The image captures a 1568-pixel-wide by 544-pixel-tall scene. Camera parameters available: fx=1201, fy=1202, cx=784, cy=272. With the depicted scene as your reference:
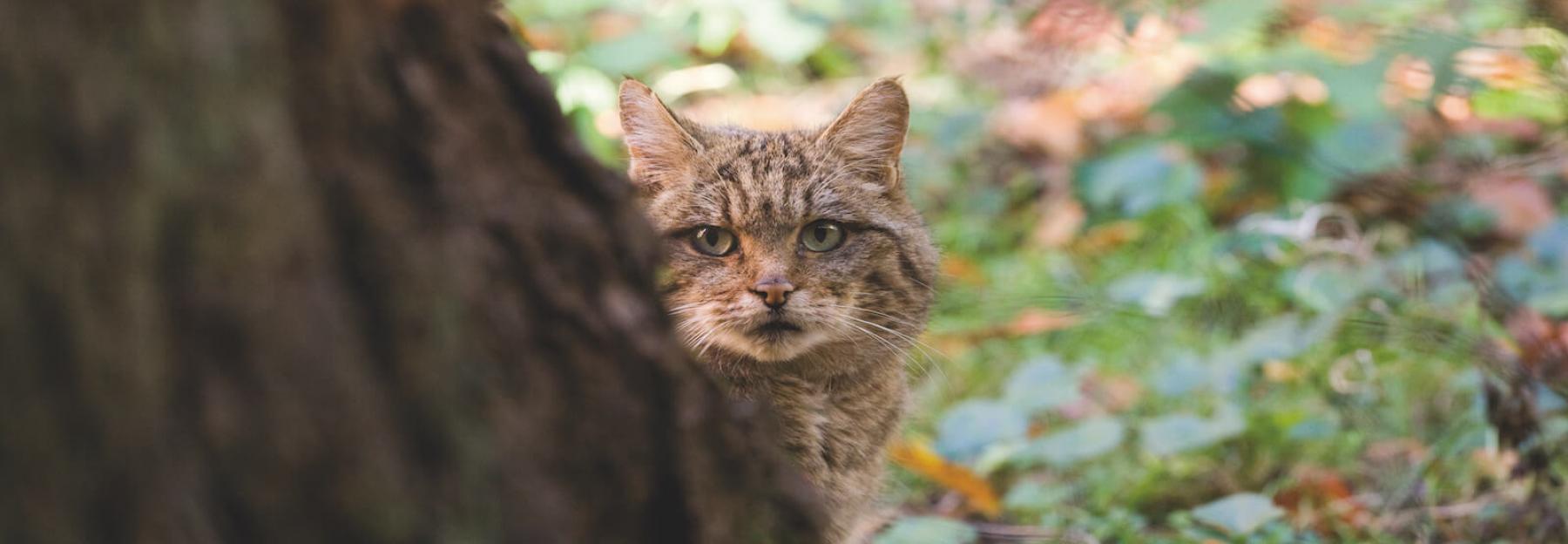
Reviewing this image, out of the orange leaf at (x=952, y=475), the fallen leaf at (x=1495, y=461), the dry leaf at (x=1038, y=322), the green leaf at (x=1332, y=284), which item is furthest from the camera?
the dry leaf at (x=1038, y=322)

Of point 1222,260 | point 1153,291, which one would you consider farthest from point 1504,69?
point 1153,291

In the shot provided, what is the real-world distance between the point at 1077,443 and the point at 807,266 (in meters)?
0.85

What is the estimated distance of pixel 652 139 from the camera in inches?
114

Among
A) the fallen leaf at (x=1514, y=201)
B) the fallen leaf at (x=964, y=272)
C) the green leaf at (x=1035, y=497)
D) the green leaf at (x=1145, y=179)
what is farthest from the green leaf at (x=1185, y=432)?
the fallen leaf at (x=1514, y=201)

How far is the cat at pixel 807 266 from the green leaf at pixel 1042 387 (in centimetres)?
45

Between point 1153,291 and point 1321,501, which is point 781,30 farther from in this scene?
point 1321,501

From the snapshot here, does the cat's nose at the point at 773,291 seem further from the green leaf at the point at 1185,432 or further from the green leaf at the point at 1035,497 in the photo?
the green leaf at the point at 1185,432

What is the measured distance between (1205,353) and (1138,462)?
677 mm

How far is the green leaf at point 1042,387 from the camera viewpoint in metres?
Answer: 3.19

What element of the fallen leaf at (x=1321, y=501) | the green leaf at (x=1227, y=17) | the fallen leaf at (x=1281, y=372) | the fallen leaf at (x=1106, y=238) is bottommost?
the fallen leaf at (x=1321, y=501)

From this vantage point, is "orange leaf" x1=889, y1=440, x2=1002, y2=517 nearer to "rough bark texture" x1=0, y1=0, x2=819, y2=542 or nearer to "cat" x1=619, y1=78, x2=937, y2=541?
"cat" x1=619, y1=78, x2=937, y2=541

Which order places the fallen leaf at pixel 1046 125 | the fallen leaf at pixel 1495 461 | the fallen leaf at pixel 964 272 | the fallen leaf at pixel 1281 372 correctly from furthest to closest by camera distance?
the fallen leaf at pixel 1046 125, the fallen leaf at pixel 964 272, the fallen leaf at pixel 1281 372, the fallen leaf at pixel 1495 461

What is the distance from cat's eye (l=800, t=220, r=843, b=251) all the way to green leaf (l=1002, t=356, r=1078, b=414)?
2.36ft

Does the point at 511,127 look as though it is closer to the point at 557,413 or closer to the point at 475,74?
the point at 475,74
